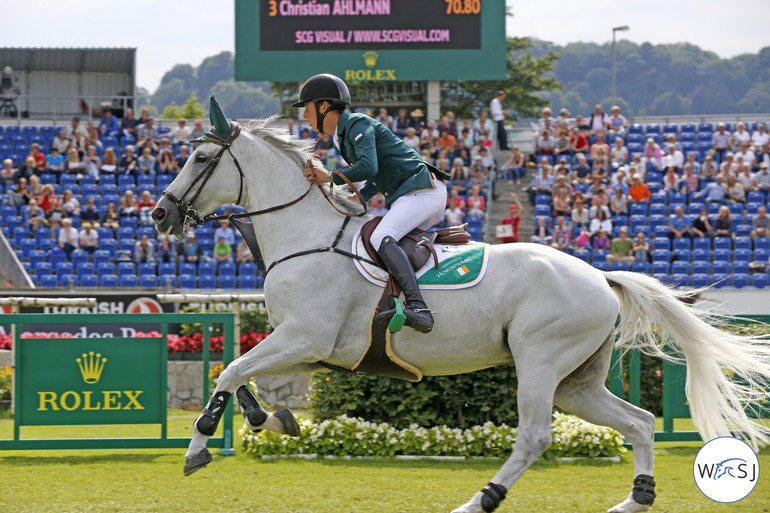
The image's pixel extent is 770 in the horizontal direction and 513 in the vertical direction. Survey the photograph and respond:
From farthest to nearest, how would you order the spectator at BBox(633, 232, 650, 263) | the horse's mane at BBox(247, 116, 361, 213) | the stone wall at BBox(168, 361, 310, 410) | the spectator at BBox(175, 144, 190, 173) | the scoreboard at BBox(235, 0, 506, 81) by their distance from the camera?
1. the scoreboard at BBox(235, 0, 506, 81)
2. the spectator at BBox(175, 144, 190, 173)
3. the spectator at BBox(633, 232, 650, 263)
4. the stone wall at BBox(168, 361, 310, 410)
5. the horse's mane at BBox(247, 116, 361, 213)

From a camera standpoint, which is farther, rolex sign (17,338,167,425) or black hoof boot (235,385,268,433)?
rolex sign (17,338,167,425)

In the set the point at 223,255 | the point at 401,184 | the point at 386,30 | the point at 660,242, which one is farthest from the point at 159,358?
the point at 386,30

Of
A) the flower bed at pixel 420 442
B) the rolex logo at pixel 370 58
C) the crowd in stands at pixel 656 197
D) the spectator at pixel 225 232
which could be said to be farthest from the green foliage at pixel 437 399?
the rolex logo at pixel 370 58

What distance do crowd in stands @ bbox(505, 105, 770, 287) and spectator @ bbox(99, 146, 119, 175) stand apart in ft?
29.8

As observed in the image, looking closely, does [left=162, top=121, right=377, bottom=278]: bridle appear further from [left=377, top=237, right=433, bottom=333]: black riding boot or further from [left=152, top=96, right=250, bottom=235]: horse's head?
[left=377, top=237, right=433, bottom=333]: black riding boot

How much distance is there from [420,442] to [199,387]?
15.9ft

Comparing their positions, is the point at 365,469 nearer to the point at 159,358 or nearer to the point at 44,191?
the point at 159,358

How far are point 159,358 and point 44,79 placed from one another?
24.6 metres

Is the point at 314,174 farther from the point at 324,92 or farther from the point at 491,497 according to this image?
the point at 491,497

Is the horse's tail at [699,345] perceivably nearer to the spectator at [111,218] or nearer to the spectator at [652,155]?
the spectator at [652,155]

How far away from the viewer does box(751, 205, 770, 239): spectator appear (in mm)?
17328

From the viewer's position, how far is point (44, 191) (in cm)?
1906

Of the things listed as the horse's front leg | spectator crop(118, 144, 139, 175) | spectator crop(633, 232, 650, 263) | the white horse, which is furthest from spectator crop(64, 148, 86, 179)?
the horse's front leg

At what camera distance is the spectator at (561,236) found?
16906 millimetres
